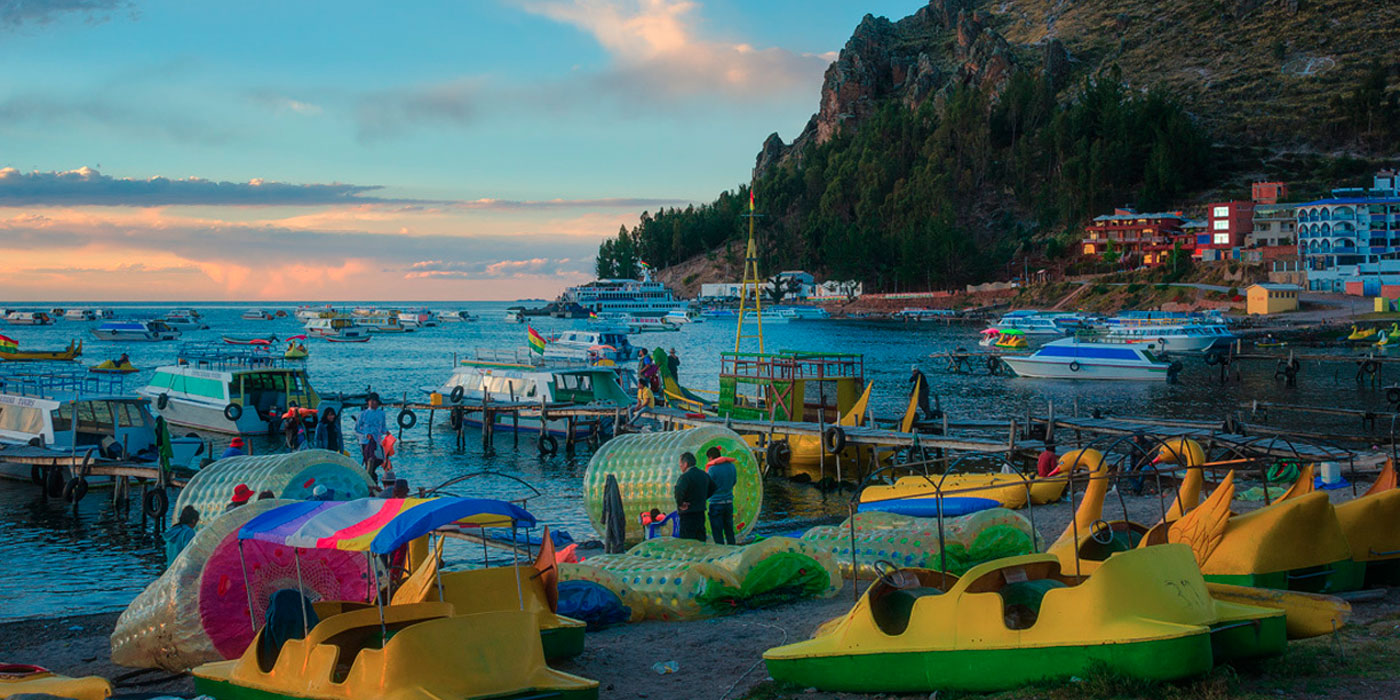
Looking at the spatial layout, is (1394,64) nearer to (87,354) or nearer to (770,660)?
(87,354)

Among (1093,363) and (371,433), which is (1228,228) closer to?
(1093,363)

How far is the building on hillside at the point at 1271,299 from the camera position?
94.8 meters

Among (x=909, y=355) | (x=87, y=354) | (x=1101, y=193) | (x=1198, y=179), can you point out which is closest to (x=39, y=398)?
(x=909, y=355)

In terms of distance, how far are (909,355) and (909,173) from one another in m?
99.9

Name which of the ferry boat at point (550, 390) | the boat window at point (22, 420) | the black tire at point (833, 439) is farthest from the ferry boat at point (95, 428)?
the black tire at point (833, 439)

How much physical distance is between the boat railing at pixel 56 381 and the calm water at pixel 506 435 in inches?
109

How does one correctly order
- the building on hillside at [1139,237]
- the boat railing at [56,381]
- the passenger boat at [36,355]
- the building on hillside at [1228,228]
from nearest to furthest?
the boat railing at [56,381] < the passenger boat at [36,355] < the building on hillside at [1228,228] < the building on hillside at [1139,237]

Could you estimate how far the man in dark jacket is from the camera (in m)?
15.4

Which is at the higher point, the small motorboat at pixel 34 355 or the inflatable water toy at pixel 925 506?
the small motorboat at pixel 34 355

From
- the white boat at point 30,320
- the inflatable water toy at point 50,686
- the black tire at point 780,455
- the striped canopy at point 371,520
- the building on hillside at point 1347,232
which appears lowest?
the black tire at point 780,455

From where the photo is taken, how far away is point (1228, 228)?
121562 mm

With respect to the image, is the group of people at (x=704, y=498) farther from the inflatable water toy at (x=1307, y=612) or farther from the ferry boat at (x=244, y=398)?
the ferry boat at (x=244, y=398)

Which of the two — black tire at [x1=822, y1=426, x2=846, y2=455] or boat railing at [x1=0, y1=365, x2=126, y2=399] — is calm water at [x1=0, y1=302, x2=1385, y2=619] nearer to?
black tire at [x1=822, y1=426, x2=846, y2=455]

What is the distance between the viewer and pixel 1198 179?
15150 centimetres
